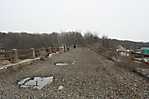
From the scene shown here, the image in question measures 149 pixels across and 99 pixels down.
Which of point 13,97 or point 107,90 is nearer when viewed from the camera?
point 13,97

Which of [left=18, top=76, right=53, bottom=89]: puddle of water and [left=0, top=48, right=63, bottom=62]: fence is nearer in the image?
[left=18, top=76, right=53, bottom=89]: puddle of water

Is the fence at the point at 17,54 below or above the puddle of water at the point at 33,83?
above

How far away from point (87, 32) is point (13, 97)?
380ft

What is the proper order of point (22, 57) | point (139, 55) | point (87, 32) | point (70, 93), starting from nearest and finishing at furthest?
point (70, 93) < point (22, 57) < point (139, 55) < point (87, 32)

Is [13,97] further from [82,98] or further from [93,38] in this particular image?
[93,38]

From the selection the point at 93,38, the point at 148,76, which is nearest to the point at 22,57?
the point at 148,76

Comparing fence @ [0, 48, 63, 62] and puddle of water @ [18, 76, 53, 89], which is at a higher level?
fence @ [0, 48, 63, 62]

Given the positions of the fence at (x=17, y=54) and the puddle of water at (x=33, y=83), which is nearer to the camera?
the puddle of water at (x=33, y=83)

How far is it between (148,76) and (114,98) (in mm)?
4384

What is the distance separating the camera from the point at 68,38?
319 ft

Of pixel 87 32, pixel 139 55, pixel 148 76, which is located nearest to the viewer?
pixel 148 76

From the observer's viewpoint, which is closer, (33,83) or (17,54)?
(33,83)

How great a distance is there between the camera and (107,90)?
218 inches

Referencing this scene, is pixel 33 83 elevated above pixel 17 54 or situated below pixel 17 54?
below
